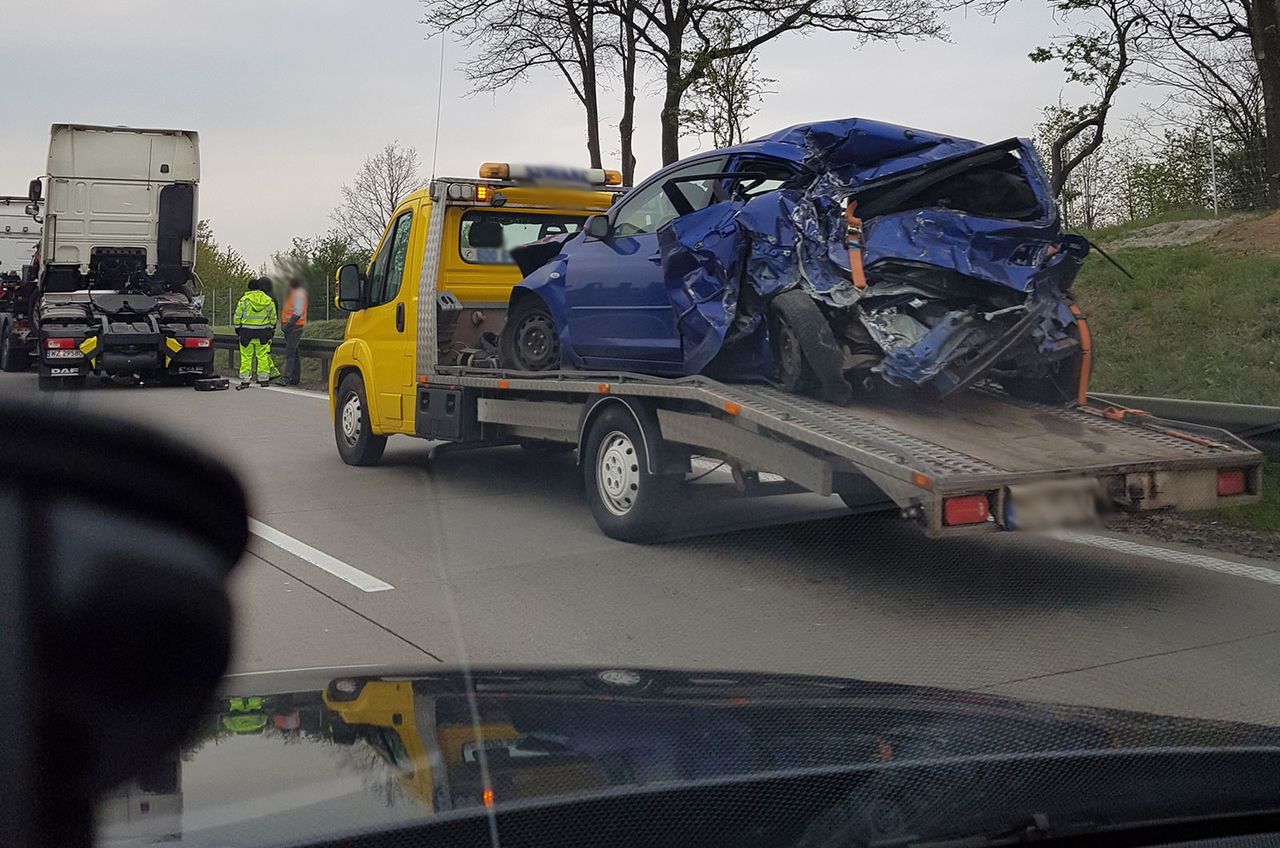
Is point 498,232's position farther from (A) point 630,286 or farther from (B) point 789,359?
(B) point 789,359

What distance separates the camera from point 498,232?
9781 mm

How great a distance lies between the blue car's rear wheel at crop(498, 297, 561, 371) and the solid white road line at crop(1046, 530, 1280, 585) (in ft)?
11.7

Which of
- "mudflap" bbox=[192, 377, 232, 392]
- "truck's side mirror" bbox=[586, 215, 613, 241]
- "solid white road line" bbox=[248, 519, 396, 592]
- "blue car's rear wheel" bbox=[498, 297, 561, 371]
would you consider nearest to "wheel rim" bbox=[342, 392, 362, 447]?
"blue car's rear wheel" bbox=[498, 297, 561, 371]

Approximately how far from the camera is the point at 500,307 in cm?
980

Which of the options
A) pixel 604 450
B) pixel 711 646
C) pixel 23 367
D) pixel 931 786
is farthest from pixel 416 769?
pixel 23 367

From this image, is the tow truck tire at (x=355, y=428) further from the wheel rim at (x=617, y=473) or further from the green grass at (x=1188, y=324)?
the green grass at (x=1188, y=324)

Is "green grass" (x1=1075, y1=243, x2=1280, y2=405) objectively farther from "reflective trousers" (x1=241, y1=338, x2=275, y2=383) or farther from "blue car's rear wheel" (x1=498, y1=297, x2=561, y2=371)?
"reflective trousers" (x1=241, y1=338, x2=275, y2=383)

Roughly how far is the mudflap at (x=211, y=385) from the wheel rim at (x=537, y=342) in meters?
11.6

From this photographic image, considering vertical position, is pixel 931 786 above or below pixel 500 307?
below

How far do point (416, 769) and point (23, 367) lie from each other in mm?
24042

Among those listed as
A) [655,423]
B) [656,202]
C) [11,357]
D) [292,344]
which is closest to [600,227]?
[656,202]

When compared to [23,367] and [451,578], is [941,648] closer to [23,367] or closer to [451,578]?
[451,578]

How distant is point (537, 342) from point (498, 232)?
1452 mm

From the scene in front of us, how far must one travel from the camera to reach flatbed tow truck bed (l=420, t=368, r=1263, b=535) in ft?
17.6
